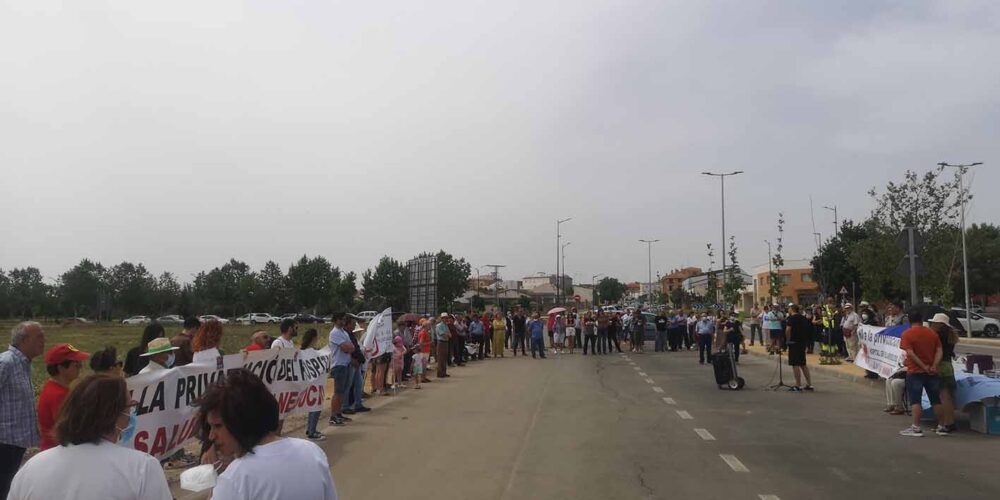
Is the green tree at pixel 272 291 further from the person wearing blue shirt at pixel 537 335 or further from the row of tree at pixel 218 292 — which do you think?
the person wearing blue shirt at pixel 537 335

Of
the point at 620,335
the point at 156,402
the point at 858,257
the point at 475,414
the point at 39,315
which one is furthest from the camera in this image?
the point at 39,315

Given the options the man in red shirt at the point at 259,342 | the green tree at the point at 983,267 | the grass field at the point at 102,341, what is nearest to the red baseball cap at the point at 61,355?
the man in red shirt at the point at 259,342

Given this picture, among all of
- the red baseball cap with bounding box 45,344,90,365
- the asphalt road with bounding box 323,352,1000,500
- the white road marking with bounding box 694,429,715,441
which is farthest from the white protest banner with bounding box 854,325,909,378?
the red baseball cap with bounding box 45,344,90,365

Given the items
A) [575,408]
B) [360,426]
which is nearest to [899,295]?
[575,408]

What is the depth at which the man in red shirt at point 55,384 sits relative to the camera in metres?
5.35

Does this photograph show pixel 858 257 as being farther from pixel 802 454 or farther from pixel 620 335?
pixel 802 454

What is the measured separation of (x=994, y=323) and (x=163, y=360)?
4569 cm

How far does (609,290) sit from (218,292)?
310ft

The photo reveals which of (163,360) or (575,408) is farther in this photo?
(575,408)

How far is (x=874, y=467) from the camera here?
833 centimetres

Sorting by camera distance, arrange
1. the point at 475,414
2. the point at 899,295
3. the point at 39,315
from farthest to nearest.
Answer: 1. the point at 39,315
2. the point at 899,295
3. the point at 475,414

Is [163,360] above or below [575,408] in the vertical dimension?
above

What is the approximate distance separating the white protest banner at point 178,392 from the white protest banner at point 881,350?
35.2 feet

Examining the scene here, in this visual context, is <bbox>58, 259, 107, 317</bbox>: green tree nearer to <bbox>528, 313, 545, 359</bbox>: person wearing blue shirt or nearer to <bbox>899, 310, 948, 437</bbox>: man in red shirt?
<bbox>528, 313, 545, 359</bbox>: person wearing blue shirt
